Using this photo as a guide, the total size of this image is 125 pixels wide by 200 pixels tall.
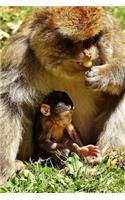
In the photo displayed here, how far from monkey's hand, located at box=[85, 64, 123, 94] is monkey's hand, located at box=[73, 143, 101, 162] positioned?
51cm

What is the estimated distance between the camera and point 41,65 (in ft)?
20.2

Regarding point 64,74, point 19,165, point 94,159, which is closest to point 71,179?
point 94,159

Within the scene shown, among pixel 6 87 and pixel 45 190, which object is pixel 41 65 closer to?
pixel 6 87

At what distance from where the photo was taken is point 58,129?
6.36 meters

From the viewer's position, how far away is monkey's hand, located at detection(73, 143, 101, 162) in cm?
622

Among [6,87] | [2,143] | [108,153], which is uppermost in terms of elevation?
[6,87]

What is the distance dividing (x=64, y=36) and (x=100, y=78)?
20.4 inches

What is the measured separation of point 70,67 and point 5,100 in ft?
2.18

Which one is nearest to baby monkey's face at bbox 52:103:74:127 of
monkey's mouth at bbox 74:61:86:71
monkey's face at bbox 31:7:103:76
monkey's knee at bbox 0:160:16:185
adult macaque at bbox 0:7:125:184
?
adult macaque at bbox 0:7:125:184

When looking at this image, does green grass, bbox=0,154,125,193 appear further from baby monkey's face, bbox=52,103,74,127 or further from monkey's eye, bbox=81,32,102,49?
monkey's eye, bbox=81,32,102,49

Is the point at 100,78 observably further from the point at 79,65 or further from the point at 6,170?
the point at 6,170

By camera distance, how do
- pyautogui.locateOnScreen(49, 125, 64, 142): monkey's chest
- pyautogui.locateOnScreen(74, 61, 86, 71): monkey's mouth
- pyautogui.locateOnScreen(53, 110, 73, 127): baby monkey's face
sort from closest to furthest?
1. pyautogui.locateOnScreen(74, 61, 86, 71): monkey's mouth
2. pyautogui.locateOnScreen(53, 110, 73, 127): baby monkey's face
3. pyautogui.locateOnScreen(49, 125, 64, 142): monkey's chest

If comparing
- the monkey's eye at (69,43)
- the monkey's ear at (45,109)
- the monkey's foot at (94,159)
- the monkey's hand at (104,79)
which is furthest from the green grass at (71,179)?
the monkey's eye at (69,43)

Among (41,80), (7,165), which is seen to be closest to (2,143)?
(7,165)
